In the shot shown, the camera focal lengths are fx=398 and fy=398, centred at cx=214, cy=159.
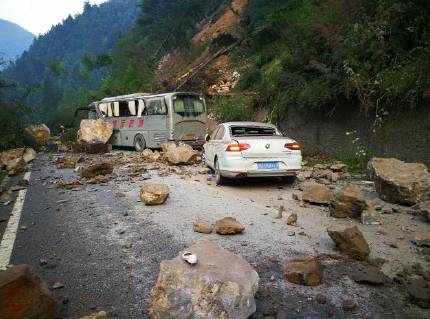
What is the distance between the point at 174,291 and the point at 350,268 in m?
2.21

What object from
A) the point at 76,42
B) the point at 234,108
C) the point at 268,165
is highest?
the point at 76,42

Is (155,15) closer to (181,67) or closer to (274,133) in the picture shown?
(181,67)

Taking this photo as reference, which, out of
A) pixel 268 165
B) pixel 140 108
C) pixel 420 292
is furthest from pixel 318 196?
pixel 140 108

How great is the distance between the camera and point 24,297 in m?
3.11

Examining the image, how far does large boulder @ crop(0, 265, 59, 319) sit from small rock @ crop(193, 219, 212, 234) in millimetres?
2626

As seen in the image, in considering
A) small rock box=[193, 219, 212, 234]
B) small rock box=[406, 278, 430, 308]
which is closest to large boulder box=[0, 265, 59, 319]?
small rock box=[193, 219, 212, 234]

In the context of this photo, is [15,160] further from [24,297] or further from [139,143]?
[24,297]

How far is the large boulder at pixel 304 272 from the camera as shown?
13.0ft

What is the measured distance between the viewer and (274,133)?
9664mm

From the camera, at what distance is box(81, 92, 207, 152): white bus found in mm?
17578

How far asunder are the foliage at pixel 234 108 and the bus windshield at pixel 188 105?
124cm

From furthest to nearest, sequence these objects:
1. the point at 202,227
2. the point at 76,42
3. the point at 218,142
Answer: the point at 76,42 < the point at 218,142 < the point at 202,227

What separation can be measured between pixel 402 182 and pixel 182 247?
436cm

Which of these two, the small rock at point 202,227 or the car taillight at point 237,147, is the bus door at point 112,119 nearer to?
the car taillight at point 237,147
